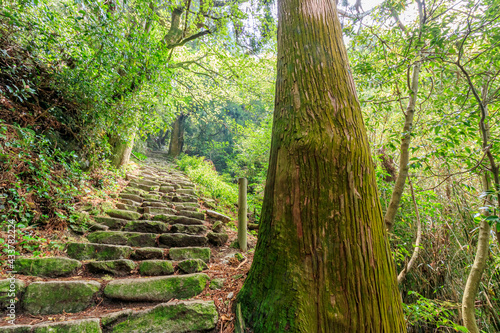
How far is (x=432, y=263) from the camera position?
124 inches

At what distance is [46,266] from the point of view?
205 cm

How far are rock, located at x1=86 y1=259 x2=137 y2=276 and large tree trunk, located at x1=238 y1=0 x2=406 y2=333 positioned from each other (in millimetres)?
1451

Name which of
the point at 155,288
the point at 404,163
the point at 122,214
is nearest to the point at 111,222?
the point at 122,214

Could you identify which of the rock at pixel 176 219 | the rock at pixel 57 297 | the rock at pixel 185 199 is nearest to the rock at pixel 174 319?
the rock at pixel 57 297

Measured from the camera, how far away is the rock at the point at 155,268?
2328 mm

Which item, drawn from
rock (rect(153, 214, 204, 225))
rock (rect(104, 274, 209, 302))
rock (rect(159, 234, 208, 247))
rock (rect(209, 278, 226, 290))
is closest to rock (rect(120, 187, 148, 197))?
rock (rect(153, 214, 204, 225))

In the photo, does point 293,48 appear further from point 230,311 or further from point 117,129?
point 117,129

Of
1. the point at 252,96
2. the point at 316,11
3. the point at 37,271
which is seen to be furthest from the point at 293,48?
the point at 252,96

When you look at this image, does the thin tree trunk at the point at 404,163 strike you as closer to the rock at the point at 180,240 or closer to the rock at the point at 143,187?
the rock at the point at 180,240

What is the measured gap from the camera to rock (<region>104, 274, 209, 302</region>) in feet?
6.31

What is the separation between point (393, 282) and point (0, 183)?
382cm

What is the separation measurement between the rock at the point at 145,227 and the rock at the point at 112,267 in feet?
3.08

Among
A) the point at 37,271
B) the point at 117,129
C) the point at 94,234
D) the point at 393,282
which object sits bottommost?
the point at 37,271

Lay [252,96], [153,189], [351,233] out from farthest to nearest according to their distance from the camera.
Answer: [252,96] → [153,189] → [351,233]
